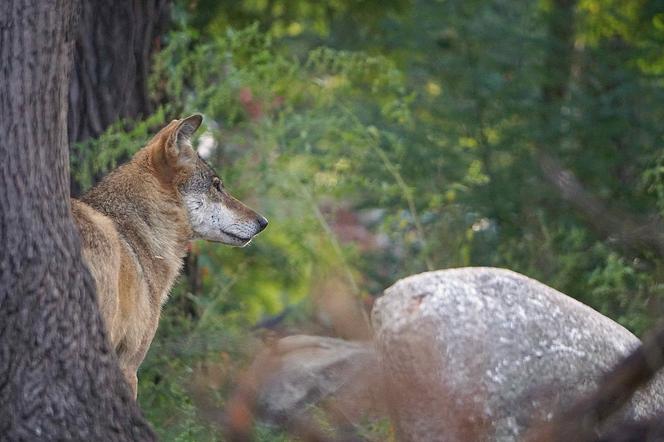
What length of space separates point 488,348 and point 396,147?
3.03 meters

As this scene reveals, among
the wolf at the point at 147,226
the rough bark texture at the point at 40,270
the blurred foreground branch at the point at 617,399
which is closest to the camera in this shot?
the blurred foreground branch at the point at 617,399

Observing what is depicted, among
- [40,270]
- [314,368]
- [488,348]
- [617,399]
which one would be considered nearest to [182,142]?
[314,368]

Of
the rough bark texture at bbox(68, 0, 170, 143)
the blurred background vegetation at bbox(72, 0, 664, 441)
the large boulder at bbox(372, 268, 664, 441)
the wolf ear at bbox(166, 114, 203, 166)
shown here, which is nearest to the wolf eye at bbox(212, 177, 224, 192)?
the wolf ear at bbox(166, 114, 203, 166)

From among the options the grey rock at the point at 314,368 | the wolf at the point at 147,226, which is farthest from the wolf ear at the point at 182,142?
the grey rock at the point at 314,368

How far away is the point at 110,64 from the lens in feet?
27.8

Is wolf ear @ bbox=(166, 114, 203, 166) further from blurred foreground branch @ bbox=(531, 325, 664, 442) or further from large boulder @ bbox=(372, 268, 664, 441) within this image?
blurred foreground branch @ bbox=(531, 325, 664, 442)

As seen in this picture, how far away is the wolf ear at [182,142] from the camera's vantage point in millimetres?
6559

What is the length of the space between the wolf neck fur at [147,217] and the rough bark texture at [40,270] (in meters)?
1.12

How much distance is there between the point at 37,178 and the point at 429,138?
5.51 meters

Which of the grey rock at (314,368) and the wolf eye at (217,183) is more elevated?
the wolf eye at (217,183)

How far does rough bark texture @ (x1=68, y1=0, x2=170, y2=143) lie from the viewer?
829 cm

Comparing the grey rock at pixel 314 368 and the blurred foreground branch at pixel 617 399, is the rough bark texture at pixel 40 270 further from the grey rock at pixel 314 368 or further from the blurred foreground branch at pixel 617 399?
the blurred foreground branch at pixel 617 399

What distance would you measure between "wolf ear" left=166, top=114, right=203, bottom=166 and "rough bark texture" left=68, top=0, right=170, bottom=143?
1723 mm

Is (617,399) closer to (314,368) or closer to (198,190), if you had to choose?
(198,190)
